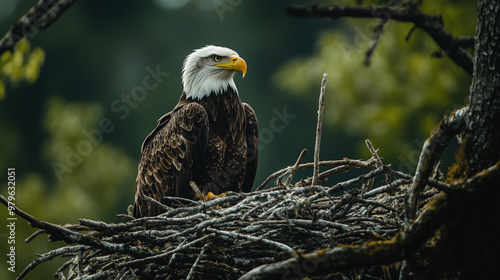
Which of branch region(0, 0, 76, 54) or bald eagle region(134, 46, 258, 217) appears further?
bald eagle region(134, 46, 258, 217)

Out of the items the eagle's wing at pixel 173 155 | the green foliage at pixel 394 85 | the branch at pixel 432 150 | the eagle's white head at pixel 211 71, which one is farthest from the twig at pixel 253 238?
the green foliage at pixel 394 85

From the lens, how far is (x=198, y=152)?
499cm

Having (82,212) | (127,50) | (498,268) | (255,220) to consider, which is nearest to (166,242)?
(255,220)

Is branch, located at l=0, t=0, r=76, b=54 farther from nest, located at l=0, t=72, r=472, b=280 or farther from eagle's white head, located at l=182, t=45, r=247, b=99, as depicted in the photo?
eagle's white head, located at l=182, t=45, r=247, b=99

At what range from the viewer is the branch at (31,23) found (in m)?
3.98

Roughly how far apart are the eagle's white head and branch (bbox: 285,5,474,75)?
1.69 m

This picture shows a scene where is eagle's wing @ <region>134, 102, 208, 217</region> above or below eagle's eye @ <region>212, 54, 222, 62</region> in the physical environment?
below

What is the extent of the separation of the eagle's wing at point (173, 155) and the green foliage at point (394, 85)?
516 centimetres

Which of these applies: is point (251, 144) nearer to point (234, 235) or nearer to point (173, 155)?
point (173, 155)

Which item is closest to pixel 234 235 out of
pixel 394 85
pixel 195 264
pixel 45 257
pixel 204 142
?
pixel 195 264

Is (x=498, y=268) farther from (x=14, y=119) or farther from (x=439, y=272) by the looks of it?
(x=14, y=119)

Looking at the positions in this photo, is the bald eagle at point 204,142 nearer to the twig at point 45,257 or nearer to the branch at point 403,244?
the twig at point 45,257

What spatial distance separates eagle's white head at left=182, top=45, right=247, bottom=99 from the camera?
5.48m

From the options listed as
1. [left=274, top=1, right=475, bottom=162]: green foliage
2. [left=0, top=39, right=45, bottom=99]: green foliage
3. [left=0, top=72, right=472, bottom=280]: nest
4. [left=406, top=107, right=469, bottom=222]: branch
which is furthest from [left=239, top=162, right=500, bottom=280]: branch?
[left=274, top=1, right=475, bottom=162]: green foliage
